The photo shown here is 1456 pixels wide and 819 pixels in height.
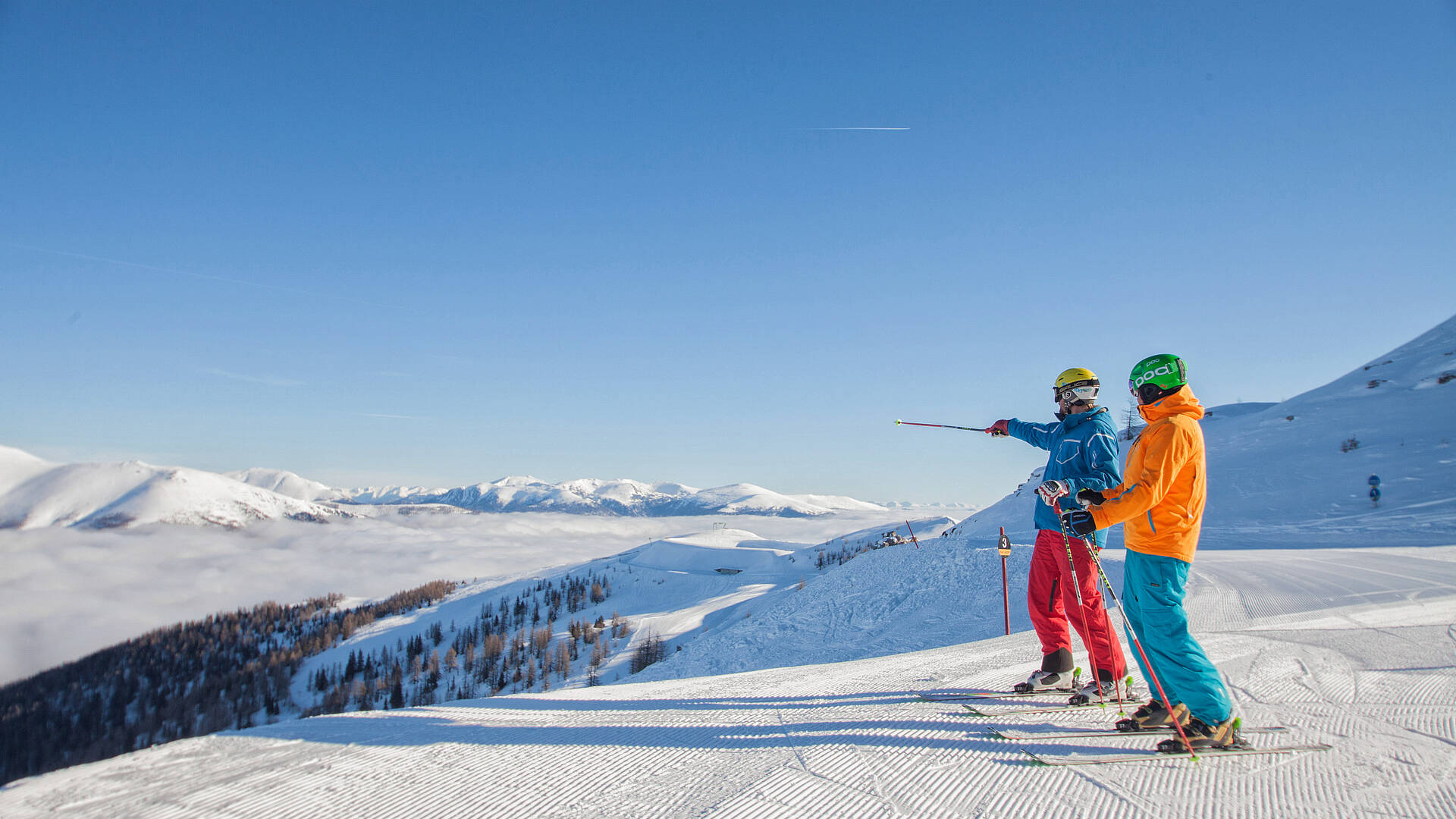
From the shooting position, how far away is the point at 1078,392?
4.57 m

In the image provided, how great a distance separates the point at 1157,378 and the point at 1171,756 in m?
1.96

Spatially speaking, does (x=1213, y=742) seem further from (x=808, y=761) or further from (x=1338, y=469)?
Answer: (x=1338, y=469)

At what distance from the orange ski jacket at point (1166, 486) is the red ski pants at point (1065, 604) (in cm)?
100

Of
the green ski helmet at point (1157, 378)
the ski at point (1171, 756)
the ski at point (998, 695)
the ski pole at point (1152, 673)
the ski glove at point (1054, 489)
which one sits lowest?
the ski at point (998, 695)

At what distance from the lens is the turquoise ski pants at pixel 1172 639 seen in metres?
3.11

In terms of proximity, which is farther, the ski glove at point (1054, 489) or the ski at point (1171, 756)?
the ski glove at point (1054, 489)

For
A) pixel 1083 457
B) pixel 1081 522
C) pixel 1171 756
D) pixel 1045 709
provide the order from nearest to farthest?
pixel 1171 756, pixel 1081 522, pixel 1045 709, pixel 1083 457

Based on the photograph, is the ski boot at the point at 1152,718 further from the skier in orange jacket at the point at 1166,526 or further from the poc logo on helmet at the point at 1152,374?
the poc logo on helmet at the point at 1152,374

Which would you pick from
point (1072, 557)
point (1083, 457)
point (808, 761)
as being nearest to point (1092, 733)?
point (1072, 557)

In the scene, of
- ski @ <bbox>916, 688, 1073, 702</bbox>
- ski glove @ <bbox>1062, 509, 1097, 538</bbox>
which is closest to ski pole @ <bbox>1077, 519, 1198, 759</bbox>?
ski glove @ <bbox>1062, 509, 1097, 538</bbox>

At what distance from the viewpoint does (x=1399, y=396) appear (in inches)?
1107

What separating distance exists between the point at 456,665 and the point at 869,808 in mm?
49727

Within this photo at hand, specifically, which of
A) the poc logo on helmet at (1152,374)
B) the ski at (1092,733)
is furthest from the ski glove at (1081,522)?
the ski at (1092,733)

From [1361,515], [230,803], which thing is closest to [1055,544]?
[230,803]
